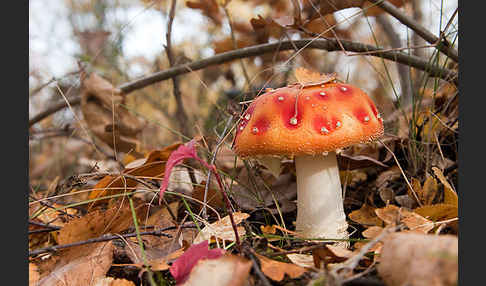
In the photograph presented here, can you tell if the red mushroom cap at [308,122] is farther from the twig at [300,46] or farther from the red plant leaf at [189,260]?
the red plant leaf at [189,260]

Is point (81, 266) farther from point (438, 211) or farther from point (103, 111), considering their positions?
point (103, 111)

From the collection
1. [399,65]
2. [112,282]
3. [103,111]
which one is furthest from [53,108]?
[399,65]

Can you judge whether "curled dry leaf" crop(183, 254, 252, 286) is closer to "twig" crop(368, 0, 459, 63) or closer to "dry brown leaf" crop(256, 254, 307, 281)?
"dry brown leaf" crop(256, 254, 307, 281)

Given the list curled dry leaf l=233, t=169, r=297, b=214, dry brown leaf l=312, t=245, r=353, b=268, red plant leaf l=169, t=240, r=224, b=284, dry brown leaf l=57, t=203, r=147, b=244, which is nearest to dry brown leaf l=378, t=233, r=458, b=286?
dry brown leaf l=312, t=245, r=353, b=268

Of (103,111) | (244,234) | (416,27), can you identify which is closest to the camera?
(244,234)

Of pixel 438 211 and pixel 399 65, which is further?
pixel 399 65

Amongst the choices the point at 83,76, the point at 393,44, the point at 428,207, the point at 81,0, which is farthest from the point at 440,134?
the point at 81,0

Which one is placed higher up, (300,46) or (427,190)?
(300,46)
